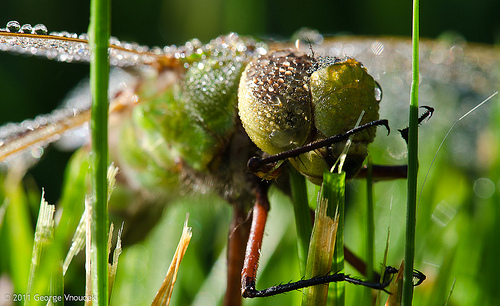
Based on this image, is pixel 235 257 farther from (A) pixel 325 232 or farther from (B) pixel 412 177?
(B) pixel 412 177

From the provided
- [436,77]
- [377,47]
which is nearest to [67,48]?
[377,47]

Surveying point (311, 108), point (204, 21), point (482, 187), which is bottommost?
point (482, 187)

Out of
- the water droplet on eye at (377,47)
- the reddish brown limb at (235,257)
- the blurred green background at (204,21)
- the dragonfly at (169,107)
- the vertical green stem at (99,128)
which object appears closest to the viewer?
the vertical green stem at (99,128)

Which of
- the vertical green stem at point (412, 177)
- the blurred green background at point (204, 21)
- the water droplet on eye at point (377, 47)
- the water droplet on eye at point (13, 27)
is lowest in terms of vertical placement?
the vertical green stem at point (412, 177)

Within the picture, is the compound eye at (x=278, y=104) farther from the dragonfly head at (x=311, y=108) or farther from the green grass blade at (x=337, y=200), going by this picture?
the green grass blade at (x=337, y=200)

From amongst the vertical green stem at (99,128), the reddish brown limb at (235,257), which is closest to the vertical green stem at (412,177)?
the vertical green stem at (99,128)

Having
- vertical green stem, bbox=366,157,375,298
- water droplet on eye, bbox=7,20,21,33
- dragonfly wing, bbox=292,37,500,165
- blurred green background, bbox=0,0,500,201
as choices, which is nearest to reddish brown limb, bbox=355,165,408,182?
vertical green stem, bbox=366,157,375,298
